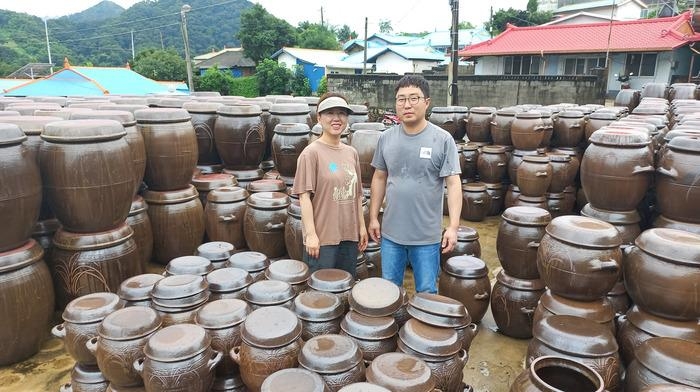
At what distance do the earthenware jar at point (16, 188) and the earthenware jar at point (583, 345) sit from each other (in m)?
3.07

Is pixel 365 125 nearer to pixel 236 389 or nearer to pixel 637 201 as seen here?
pixel 637 201

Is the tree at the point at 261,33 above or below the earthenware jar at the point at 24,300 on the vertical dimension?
above

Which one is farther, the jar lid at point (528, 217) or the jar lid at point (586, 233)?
the jar lid at point (528, 217)

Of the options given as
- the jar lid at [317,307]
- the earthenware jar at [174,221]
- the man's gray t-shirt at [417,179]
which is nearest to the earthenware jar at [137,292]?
the jar lid at [317,307]

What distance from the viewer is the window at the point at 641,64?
16.7m

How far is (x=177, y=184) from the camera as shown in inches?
163

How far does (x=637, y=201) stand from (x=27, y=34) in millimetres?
49880

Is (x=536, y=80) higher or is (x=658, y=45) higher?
(x=658, y=45)

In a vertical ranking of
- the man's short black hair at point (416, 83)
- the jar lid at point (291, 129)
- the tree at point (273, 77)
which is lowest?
the jar lid at point (291, 129)

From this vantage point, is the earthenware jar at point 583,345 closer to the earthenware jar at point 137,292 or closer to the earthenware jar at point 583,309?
the earthenware jar at point 583,309

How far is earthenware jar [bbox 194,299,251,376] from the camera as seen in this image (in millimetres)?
2076

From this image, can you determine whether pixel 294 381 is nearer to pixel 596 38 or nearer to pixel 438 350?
pixel 438 350

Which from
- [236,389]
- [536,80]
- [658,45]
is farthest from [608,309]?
[658,45]

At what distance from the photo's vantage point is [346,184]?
9.14 ft
